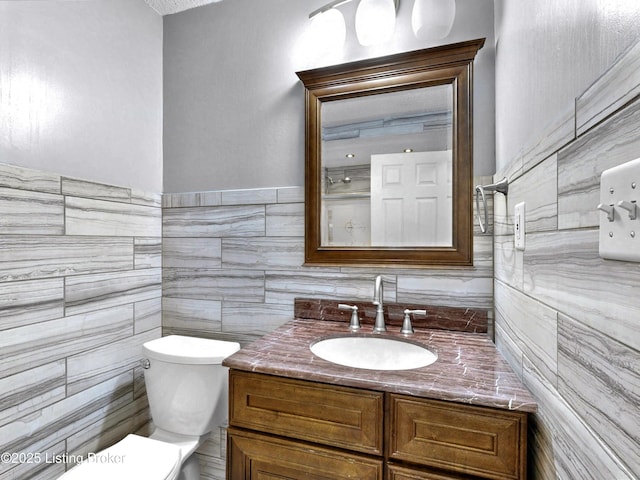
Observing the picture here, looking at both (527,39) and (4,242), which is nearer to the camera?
(527,39)

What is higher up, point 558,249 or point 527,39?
point 527,39

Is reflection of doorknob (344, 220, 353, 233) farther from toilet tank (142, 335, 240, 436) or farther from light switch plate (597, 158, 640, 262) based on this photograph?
light switch plate (597, 158, 640, 262)

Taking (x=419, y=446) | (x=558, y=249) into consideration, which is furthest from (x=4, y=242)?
(x=558, y=249)

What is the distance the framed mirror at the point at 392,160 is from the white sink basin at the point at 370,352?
330 millimetres

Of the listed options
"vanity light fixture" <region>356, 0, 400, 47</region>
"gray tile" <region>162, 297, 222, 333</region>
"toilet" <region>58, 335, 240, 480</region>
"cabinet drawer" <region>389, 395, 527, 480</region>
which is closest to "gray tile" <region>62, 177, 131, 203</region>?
"gray tile" <region>162, 297, 222, 333</region>

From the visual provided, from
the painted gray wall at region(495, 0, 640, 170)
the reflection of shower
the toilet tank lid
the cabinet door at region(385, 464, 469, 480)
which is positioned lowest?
the cabinet door at region(385, 464, 469, 480)

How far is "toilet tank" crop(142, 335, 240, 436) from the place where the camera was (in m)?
1.34

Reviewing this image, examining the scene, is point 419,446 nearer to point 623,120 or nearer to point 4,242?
point 623,120

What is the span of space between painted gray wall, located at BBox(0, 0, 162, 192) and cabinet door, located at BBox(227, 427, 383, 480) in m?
1.24

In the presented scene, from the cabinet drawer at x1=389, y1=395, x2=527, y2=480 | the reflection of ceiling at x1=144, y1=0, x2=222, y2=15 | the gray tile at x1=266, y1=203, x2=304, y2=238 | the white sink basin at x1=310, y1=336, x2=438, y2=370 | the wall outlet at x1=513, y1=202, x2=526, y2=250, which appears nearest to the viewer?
the cabinet drawer at x1=389, y1=395, x2=527, y2=480

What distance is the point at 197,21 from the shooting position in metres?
1.72

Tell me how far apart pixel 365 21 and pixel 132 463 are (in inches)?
74.7

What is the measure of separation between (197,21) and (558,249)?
6.35ft

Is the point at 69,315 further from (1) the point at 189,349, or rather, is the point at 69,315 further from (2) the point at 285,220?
(2) the point at 285,220
